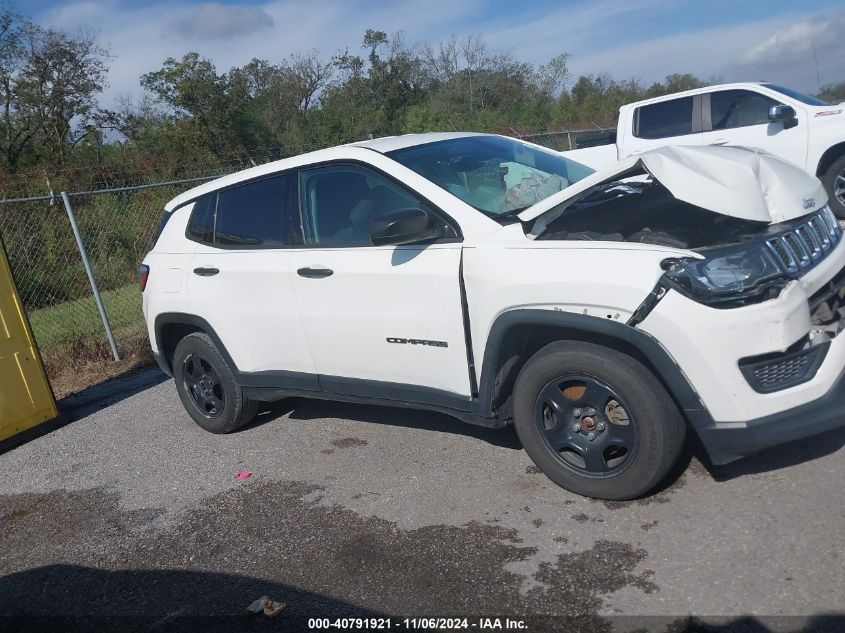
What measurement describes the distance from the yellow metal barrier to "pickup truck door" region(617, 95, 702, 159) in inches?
291

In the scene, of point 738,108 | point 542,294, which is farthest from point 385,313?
point 738,108

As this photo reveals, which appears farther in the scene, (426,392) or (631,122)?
(631,122)

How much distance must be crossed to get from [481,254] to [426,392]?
88cm

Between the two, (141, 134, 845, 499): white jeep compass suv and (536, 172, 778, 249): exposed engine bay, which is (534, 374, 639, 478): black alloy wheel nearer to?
(141, 134, 845, 499): white jeep compass suv

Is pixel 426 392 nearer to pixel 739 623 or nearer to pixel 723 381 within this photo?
pixel 723 381

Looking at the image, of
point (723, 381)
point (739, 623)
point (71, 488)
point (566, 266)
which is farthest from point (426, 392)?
point (71, 488)

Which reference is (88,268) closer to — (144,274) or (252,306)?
(144,274)

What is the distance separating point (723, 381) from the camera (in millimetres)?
3318

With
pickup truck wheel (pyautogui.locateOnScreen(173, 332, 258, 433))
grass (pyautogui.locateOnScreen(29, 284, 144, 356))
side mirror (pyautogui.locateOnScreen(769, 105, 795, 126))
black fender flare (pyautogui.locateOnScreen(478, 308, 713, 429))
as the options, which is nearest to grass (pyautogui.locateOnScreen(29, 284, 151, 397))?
grass (pyautogui.locateOnScreen(29, 284, 144, 356))

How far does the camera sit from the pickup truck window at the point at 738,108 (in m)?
9.79

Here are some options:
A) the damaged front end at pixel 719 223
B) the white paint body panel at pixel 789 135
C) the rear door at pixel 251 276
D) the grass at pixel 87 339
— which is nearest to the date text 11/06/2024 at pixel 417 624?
the damaged front end at pixel 719 223

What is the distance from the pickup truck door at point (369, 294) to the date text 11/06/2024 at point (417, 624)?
131 centimetres

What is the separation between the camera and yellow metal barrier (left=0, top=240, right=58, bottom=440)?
648 cm

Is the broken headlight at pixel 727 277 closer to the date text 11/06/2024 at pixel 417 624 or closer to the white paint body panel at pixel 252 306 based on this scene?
the date text 11/06/2024 at pixel 417 624
